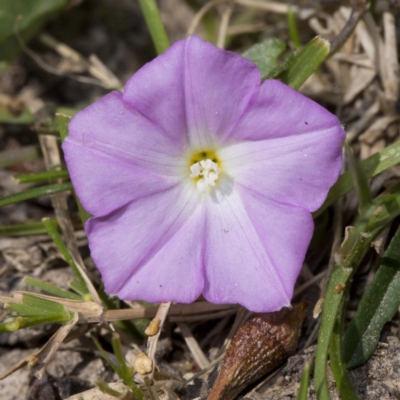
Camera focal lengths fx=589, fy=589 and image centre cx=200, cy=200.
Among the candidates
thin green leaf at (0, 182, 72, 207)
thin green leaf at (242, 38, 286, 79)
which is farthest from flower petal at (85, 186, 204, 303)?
thin green leaf at (242, 38, 286, 79)

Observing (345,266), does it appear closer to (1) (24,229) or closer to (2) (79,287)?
(2) (79,287)

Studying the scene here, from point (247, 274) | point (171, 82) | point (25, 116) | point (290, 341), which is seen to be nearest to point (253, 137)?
point (171, 82)

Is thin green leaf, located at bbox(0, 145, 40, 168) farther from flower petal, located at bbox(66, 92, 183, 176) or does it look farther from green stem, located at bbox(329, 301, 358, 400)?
green stem, located at bbox(329, 301, 358, 400)

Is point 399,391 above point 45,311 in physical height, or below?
below

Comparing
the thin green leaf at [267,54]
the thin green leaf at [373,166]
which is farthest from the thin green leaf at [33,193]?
the thin green leaf at [373,166]

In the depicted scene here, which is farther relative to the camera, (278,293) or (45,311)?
(45,311)

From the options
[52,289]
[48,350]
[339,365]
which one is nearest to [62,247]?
[52,289]

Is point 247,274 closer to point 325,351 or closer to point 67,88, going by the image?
point 325,351
